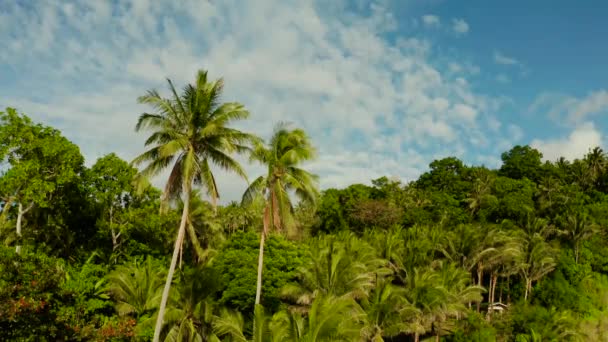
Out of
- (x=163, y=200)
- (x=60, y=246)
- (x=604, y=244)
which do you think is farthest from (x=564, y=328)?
(x=60, y=246)

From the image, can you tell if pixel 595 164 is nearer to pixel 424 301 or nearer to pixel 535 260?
pixel 535 260

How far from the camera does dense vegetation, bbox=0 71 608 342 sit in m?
15.3

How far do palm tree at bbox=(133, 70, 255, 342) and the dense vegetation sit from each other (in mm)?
53

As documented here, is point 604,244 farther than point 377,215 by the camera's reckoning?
No

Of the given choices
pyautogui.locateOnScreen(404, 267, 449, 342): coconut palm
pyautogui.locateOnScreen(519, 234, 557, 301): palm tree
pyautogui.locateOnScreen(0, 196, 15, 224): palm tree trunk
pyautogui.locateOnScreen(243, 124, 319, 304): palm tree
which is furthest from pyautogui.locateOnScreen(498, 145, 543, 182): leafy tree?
pyautogui.locateOnScreen(0, 196, 15, 224): palm tree trunk

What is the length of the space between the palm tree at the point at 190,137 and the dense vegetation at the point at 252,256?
0.05 metres

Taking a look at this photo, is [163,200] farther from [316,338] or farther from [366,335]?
[366,335]

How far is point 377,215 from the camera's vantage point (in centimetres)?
5869

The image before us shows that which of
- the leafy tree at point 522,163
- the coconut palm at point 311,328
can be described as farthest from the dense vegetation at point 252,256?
the leafy tree at point 522,163

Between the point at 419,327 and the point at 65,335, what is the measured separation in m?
21.3

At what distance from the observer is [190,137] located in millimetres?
15602

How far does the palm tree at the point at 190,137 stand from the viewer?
15.3 metres

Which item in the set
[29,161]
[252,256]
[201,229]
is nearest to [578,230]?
[252,256]

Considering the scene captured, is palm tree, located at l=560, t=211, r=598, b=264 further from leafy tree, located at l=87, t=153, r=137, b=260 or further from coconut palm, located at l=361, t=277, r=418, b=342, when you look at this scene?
leafy tree, located at l=87, t=153, r=137, b=260
